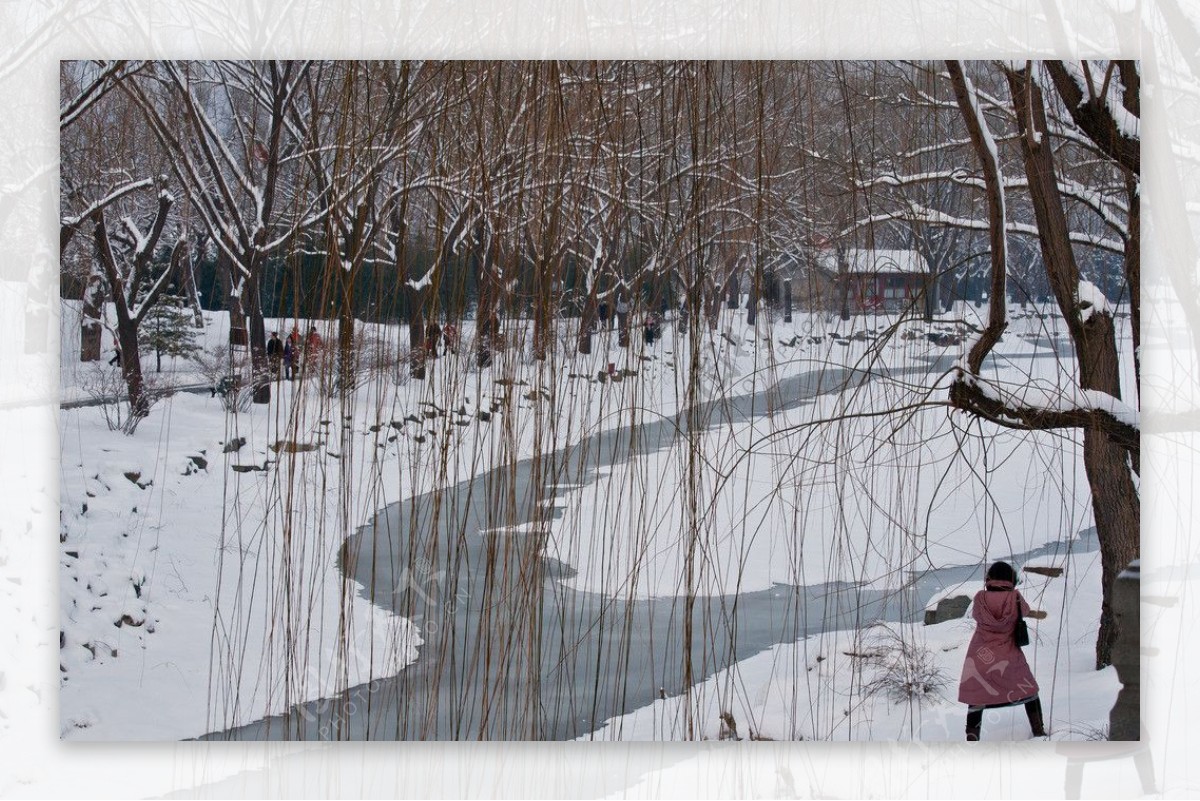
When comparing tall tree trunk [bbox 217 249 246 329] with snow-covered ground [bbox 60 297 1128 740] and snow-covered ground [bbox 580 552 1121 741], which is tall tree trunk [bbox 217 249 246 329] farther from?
snow-covered ground [bbox 580 552 1121 741]

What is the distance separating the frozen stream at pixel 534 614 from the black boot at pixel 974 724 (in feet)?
0.70

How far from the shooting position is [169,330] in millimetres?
2252

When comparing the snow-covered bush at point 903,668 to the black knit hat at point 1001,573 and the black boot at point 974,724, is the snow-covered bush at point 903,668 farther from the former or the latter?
the black knit hat at point 1001,573

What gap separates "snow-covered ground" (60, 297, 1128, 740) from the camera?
2271 mm

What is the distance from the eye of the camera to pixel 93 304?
90.2 inches

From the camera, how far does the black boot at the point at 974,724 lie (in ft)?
7.49

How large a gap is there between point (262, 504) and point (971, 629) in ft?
4.33

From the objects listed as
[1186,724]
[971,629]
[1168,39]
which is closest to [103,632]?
[971,629]

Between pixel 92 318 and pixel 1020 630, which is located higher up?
pixel 92 318

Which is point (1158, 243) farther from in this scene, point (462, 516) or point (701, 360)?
point (462, 516)

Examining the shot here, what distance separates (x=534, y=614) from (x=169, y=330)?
0.84 m

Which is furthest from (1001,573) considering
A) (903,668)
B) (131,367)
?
(131,367)

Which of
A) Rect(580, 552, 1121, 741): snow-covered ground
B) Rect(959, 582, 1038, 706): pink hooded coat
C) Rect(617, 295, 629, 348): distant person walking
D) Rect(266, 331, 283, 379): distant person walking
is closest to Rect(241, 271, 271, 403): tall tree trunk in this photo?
Rect(266, 331, 283, 379): distant person walking

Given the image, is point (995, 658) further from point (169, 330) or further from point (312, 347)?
point (169, 330)
